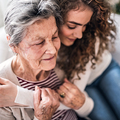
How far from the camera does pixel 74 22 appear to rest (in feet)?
3.36

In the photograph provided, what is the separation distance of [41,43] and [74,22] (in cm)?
30

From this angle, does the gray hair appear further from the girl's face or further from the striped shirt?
the striped shirt

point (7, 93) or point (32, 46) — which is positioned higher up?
point (32, 46)

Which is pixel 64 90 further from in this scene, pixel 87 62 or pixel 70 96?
pixel 87 62

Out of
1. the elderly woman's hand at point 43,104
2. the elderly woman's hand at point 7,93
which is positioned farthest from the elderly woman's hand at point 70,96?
the elderly woman's hand at point 7,93

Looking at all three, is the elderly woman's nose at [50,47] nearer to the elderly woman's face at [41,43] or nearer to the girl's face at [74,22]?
the elderly woman's face at [41,43]

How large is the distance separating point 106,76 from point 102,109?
37 cm

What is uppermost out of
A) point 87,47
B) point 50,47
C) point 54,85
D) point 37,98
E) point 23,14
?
point 23,14

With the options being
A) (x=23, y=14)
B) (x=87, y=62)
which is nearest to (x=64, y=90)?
(x=87, y=62)

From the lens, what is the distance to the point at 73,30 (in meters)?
1.09

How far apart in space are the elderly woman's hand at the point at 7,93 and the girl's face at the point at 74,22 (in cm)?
54

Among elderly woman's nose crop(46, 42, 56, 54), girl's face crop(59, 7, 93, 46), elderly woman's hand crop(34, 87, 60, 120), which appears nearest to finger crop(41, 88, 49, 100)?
elderly woman's hand crop(34, 87, 60, 120)

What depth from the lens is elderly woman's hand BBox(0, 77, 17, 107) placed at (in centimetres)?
89

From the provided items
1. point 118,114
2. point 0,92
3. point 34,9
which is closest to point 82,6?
point 34,9
